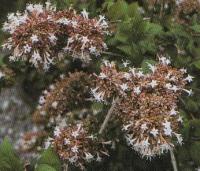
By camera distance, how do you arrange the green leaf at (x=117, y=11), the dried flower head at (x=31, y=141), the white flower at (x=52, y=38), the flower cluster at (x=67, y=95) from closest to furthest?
1. the white flower at (x=52, y=38)
2. the green leaf at (x=117, y=11)
3. the flower cluster at (x=67, y=95)
4. the dried flower head at (x=31, y=141)

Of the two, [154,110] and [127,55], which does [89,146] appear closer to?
[154,110]

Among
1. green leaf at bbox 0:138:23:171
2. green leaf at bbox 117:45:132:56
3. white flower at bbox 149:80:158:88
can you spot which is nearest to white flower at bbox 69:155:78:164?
green leaf at bbox 0:138:23:171

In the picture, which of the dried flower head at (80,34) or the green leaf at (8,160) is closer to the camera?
the green leaf at (8,160)

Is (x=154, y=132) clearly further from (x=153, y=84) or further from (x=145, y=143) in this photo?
(x=153, y=84)

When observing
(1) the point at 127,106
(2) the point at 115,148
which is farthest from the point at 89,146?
(2) the point at 115,148

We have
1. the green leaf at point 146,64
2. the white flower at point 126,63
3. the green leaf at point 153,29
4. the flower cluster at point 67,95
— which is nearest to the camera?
the green leaf at point 146,64

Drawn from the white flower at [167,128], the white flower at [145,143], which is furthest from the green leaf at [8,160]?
the white flower at [167,128]

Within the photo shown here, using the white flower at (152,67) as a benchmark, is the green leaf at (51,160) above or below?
below

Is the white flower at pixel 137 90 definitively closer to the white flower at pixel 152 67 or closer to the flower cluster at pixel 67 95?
the white flower at pixel 152 67
